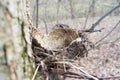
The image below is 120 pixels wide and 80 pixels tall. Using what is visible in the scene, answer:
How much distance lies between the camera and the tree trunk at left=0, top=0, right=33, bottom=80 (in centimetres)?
106

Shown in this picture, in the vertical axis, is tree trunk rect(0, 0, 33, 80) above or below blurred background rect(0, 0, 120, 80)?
below

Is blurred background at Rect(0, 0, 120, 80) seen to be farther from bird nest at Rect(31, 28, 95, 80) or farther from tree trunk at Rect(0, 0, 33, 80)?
tree trunk at Rect(0, 0, 33, 80)

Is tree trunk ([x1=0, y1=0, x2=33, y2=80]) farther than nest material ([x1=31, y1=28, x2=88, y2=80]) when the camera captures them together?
No

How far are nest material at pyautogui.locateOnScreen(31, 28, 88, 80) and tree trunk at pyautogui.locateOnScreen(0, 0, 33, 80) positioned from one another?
7.7 inches

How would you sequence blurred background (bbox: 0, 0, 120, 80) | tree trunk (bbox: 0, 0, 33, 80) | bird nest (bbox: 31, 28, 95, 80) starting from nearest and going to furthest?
tree trunk (bbox: 0, 0, 33, 80) < bird nest (bbox: 31, 28, 95, 80) < blurred background (bbox: 0, 0, 120, 80)

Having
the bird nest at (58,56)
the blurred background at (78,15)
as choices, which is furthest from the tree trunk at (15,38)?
the blurred background at (78,15)

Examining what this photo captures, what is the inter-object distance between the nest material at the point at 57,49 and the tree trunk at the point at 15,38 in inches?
7.7

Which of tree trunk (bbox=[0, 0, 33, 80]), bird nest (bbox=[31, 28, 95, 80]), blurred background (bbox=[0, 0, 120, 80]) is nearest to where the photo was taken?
tree trunk (bbox=[0, 0, 33, 80])

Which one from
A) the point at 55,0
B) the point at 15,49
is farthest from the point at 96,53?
the point at 55,0

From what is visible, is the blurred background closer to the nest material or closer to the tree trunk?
the nest material

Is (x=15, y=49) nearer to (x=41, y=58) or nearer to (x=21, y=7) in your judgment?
(x=21, y=7)

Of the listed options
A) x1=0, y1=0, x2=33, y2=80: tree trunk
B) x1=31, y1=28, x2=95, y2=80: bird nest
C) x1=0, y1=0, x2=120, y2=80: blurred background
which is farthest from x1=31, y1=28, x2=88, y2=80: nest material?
x1=0, y1=0, x2=120, y2=80: blurred background

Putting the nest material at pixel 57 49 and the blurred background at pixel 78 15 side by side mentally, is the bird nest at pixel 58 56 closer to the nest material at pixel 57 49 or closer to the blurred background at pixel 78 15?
the nest material at pixel 57 49

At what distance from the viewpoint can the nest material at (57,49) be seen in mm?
1403
